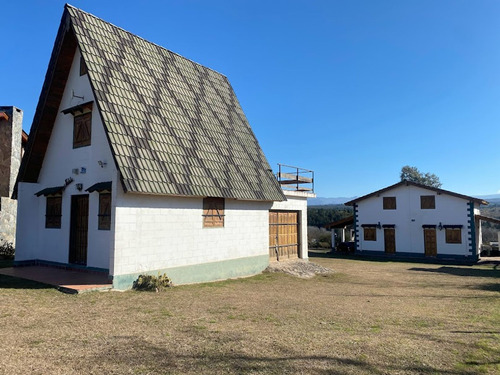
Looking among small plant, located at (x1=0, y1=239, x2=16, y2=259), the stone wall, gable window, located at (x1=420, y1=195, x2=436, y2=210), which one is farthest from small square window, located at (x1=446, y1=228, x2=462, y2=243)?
the stone wall

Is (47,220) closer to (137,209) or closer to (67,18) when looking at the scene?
(137,209)

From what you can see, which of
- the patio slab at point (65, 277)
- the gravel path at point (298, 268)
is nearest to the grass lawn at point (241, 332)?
the patio slab at point (65, 277)

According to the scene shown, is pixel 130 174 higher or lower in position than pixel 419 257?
higher

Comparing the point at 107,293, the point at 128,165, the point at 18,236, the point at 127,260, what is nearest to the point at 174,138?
the point at 128,165

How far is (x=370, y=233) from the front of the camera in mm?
30734

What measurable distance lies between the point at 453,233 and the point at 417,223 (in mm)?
2582

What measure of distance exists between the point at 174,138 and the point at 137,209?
3280 mm

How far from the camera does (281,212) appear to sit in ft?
57.6

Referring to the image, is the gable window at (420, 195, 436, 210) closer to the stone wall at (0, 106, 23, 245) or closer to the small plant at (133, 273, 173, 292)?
the small plant at (133, 273, 173, 292)

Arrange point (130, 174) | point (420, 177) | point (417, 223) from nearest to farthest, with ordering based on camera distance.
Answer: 1. point (130, 174)
2. point (417, 223)
3. point (420, 177)

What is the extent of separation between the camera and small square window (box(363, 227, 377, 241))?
99.9ft

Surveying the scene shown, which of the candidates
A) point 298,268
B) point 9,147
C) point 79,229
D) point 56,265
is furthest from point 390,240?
point 9,147

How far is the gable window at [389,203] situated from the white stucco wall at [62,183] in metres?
24.6

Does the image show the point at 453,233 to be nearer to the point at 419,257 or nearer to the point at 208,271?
the point at 419,257
